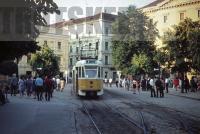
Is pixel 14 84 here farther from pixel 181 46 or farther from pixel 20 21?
pixel 181 46

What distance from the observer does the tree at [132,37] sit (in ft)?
220

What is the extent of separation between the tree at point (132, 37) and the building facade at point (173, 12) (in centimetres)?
687

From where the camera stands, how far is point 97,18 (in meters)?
103

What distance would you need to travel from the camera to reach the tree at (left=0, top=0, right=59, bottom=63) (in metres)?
17.2

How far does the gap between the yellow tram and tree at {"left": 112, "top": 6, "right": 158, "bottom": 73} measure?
33357 mm

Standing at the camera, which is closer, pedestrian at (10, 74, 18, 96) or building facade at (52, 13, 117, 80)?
pedestrian at (10, 74, 18, 96)

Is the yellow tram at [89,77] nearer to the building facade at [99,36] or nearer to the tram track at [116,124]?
the tram track at [116,124]

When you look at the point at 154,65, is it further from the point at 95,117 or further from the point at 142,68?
the point at 95,117

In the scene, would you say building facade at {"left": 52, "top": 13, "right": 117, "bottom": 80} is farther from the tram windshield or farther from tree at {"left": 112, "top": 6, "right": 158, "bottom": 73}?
the tram windshield

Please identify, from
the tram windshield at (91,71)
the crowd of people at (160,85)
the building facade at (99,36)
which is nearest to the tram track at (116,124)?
the tram windshield at (91,71)

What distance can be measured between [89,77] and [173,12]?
50.0 m

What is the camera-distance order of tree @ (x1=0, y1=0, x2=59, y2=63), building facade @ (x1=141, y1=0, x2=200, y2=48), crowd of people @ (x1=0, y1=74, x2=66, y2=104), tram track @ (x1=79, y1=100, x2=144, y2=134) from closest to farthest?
tram track @ (x1=79, y1=100, x2=144, y2=134) < tree @ (x1=0, y1=0, x2=59, y2=63) < crowd of people @ (x1=0, y1=74, x2=66, y2=104) < building facade @ (x1=141, y1=0, x2=200, y2=48)

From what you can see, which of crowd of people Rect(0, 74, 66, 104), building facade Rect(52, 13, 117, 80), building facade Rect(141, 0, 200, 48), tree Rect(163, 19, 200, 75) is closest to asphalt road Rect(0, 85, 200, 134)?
crowd of people Rect(0, 74, 66, 104)

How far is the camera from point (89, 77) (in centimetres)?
3278
